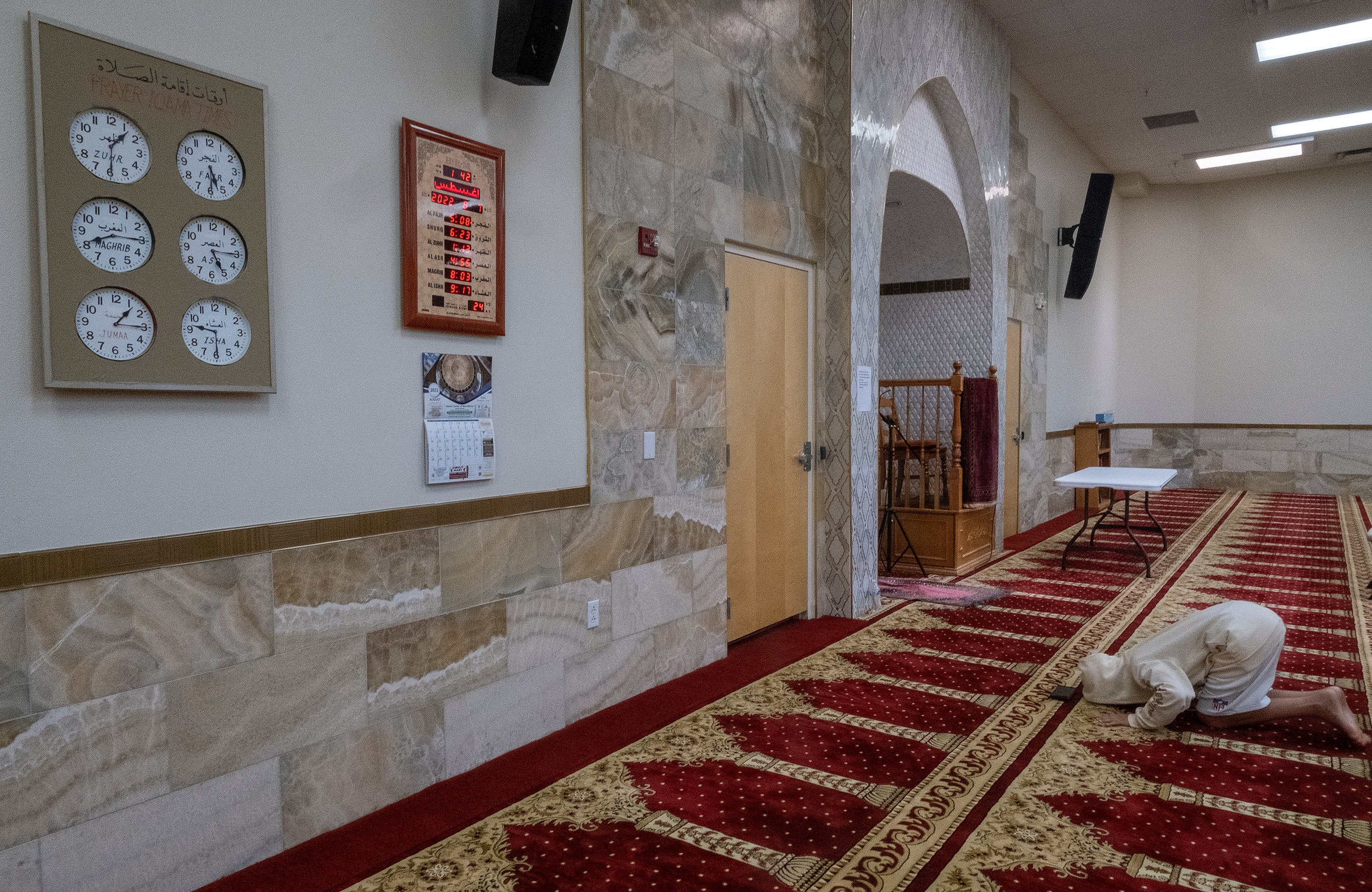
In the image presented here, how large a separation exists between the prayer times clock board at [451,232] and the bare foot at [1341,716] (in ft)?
10.9

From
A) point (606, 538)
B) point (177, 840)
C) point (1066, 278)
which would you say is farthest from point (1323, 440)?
point (177, 840)

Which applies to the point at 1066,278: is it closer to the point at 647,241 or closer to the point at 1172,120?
the point at 1172,120

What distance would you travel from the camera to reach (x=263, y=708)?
242 centimetres

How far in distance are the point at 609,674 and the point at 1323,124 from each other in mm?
10526

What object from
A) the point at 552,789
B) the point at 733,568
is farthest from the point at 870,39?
the point at 552,789

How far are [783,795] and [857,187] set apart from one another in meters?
3.62

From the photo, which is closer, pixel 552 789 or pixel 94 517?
pixel 94 517

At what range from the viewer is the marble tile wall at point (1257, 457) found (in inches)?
Result: 449

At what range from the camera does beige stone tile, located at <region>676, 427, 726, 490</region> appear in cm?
404

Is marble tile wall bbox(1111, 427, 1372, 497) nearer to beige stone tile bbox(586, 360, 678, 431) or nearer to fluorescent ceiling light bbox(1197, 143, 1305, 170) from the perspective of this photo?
fluorescent ceiling light bbox(1197, 143, 1305, 170)

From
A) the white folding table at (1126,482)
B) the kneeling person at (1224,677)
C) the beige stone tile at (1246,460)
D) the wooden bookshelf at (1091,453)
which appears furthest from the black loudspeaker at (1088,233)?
the kneeling person at (1224,677)

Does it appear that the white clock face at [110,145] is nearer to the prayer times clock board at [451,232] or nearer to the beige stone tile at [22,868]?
the prayer times clock board at [451,232]

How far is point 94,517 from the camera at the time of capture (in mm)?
2090

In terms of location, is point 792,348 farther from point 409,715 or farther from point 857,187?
point 409,715
